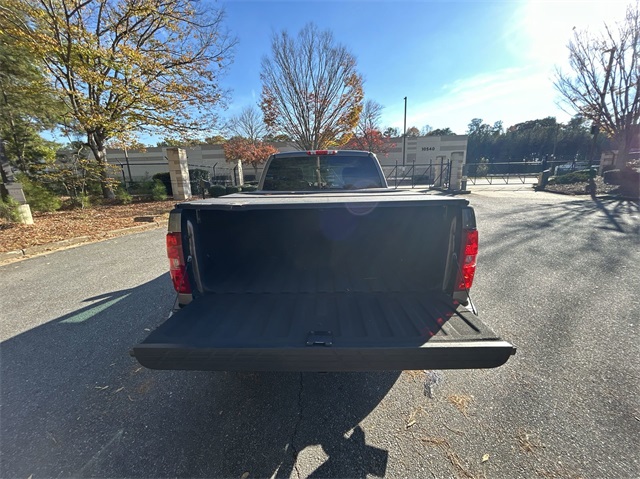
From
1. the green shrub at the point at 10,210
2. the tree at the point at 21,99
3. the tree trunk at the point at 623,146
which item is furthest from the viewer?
the tree trunk at the point at 623,146

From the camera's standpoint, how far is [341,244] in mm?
2818

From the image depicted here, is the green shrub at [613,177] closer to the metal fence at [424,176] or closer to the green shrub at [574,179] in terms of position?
the green shrub at [574,179]

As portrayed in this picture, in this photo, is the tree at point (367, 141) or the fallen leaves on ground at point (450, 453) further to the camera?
the tree at point (367, 141)

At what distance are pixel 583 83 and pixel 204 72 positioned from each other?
21.1 meters

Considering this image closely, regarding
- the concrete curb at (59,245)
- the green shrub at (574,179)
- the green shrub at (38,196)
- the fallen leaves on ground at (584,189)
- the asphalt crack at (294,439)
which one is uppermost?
the green shrub at (38,196)

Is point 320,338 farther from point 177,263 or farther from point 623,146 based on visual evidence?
point 623,146

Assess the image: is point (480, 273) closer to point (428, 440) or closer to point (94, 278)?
point (428, 440)

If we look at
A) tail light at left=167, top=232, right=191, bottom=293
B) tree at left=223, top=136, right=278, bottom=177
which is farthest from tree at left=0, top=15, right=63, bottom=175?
tree at left=223, top=136, right=278, bottom=177

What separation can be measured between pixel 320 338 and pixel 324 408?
81 cm

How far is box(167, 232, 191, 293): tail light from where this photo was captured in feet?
6.78

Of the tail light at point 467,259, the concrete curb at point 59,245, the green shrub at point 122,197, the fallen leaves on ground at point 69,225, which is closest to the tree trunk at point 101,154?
the green shrub at point 122,197

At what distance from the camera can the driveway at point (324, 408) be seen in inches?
65.1

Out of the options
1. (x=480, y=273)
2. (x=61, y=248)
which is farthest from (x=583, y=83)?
(x=61, y=248)

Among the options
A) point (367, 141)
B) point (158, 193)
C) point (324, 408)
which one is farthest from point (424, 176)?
point (324, 408)
